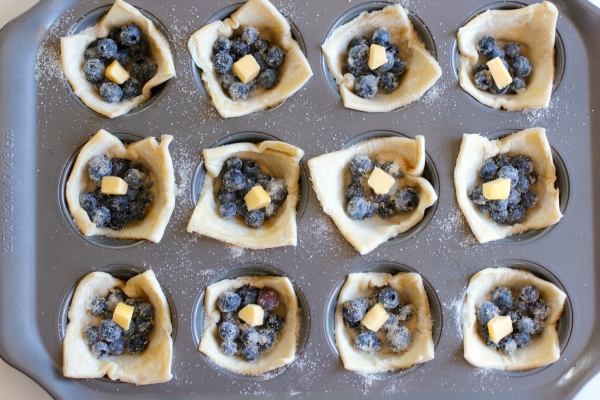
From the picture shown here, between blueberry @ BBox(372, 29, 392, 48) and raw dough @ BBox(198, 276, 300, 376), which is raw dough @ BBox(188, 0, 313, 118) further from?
raw dough @ BBox(198, 276, 300, 376)

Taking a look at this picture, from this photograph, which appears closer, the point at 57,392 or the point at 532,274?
the point at 57,392

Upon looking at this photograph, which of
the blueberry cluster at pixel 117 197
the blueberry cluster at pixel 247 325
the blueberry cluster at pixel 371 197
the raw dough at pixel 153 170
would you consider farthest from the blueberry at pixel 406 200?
the blueberry cluster at pixel 117 197

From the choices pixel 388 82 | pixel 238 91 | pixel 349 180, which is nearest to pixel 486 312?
pixel 349 180

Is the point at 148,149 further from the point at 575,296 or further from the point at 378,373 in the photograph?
the point at 575,296

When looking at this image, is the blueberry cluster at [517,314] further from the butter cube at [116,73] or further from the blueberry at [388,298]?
the butter cube at [116,73]

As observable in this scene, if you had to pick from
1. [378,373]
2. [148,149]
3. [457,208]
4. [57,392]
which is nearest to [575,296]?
[457,208]

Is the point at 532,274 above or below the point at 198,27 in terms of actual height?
below

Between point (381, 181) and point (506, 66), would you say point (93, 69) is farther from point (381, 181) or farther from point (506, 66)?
point (506, 66)

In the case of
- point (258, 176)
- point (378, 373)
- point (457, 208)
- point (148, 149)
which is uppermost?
point (148, 149)
